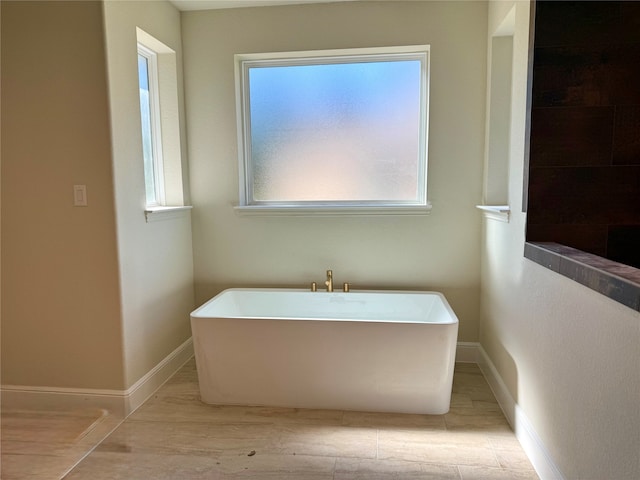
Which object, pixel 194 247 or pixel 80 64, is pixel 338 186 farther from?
pixel 80 64

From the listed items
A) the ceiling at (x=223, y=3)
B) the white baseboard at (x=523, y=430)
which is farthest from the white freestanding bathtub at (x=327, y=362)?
the ceiling at (x=223, y=3)

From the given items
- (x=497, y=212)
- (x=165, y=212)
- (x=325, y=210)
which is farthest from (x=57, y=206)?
(x=497, y=212)

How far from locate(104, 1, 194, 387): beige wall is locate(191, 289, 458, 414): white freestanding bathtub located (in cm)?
37

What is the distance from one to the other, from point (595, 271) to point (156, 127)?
2.66m

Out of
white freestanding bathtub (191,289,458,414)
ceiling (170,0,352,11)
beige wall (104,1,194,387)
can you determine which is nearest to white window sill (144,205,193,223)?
beige wall (104,1,194,387)

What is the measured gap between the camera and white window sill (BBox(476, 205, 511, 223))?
6.84ft

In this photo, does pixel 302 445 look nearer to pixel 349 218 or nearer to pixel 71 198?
pixel 349 218

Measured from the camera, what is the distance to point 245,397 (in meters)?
2.21

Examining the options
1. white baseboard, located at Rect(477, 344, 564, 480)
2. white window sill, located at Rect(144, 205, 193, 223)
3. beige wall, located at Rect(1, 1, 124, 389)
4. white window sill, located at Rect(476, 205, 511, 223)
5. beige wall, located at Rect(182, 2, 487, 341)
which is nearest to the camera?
white baseboard, located at Rect(477, 344, 564, 480)

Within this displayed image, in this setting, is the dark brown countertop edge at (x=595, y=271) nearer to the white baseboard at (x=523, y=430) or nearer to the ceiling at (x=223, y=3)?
the white baseboard at (x=523, y=430)

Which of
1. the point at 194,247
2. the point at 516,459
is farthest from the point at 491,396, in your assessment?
the point at 194,247

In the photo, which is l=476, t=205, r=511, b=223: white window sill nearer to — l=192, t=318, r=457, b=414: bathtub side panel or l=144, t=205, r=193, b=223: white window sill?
l=192, t=318, r=457, b=414: bathtub side panel

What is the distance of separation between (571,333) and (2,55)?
2875mm

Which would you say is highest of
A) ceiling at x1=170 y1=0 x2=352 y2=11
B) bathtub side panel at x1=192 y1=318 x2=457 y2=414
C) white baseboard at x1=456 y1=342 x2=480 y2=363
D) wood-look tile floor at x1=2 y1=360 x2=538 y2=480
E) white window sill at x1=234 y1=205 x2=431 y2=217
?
ceiling at x1=170 y1=0 x2=352 y2=11
